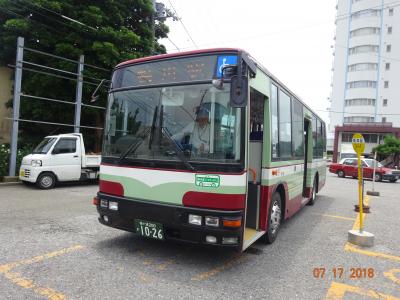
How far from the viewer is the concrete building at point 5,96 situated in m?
19.4

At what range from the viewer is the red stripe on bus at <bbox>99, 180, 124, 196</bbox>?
5004 millimetres

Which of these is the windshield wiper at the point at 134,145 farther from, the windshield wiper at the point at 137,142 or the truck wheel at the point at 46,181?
the truck wheel at the point at 46,181

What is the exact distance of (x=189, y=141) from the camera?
448cm

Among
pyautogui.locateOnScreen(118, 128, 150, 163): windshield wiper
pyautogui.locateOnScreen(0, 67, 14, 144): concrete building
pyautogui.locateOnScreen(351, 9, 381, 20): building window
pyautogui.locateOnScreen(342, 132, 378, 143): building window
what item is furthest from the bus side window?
pyautogui.locateOnScreen(351, 9, 381, 20): building window

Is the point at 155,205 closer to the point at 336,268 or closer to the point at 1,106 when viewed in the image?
the point at 336,268

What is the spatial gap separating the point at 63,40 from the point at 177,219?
14.0 meters

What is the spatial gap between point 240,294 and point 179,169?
5.54 feet

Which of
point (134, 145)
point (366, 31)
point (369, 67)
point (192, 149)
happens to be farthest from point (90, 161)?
point (366, 31)

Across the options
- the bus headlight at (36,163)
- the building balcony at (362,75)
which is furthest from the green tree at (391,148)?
the bus headlight at (36,163)

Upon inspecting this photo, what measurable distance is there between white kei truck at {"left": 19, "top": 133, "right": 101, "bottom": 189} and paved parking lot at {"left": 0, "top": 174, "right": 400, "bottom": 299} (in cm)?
437

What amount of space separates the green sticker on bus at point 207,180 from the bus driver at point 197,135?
327 mm

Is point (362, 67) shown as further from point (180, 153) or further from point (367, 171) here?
point (180, 153)

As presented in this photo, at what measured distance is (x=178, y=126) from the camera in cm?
457
